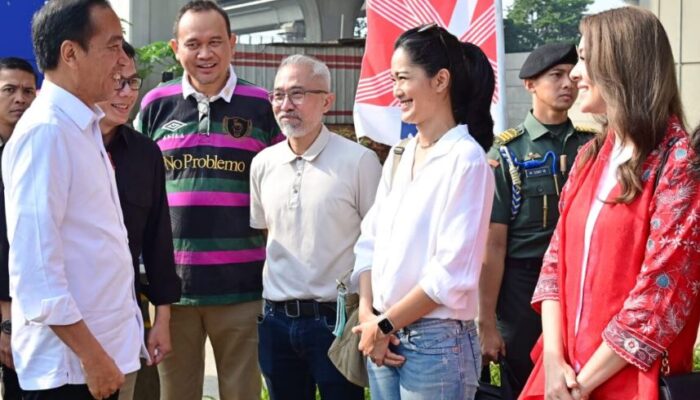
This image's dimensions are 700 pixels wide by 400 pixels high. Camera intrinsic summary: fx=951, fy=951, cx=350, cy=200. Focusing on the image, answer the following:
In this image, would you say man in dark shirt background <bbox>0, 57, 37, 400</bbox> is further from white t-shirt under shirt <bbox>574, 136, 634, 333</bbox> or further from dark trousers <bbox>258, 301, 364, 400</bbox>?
white t-shirt under shirt <bbox>574, 136, 634, 333</bbox>

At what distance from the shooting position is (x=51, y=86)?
277 centimetres

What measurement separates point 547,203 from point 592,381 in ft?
4.96

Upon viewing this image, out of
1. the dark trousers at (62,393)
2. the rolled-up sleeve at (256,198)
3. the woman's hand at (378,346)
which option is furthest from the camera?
the rolled-up sleeve at (256,198)

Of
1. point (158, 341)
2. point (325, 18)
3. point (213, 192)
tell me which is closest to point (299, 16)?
point (325, 18)

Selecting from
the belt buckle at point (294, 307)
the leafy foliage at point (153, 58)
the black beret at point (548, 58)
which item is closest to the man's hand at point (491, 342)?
the belt buckle at point (294, 307)

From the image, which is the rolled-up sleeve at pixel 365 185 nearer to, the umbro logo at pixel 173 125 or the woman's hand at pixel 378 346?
the woman's hand at pixel 378 346

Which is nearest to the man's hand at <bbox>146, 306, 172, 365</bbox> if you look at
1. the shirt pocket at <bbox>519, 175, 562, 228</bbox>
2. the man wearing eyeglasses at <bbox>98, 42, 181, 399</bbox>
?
the man wearing eyeglasses at <bbox>98, 42, 181, 399</bbox>

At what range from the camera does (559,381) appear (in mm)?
2625

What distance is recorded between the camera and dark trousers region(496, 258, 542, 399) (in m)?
4.01

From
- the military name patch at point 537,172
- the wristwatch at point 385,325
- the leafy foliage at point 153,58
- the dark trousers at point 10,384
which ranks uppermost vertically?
the leafy foliage at point 153,58

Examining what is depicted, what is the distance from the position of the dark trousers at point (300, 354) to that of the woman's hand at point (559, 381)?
1196 mm

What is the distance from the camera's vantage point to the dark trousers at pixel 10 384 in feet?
12.4

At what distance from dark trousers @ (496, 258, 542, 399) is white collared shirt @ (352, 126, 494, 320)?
3.15ft

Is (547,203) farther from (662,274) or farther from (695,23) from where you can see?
(695,23)
